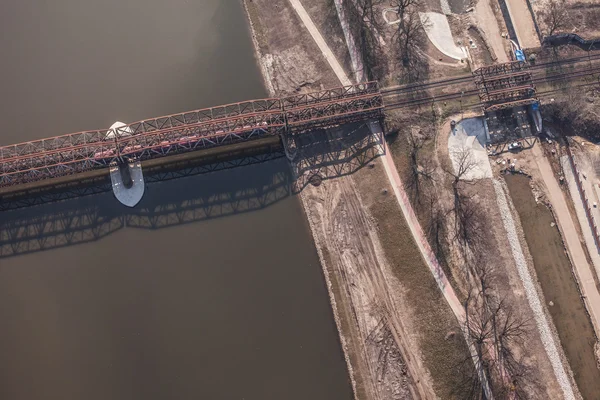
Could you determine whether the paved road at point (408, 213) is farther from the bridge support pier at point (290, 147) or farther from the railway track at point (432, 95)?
the bridge support pier at point (290, 147)

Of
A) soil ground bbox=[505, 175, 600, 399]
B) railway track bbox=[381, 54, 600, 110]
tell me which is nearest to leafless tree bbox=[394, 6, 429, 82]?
railway track bbox=[381, 54, 600, 110]

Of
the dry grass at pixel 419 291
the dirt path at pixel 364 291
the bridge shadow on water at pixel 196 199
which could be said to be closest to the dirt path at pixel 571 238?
the dry grass at pixel 419 291

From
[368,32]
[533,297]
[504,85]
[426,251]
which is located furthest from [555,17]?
[533,297]

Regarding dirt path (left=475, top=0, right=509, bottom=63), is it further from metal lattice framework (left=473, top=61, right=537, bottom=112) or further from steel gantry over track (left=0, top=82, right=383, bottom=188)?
steel gantry over track (left=0, top=82, right=383, bottom=188)

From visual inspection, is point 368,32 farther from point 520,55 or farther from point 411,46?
point 520,55

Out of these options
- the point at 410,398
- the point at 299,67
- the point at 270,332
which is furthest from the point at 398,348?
the point at 299,67
